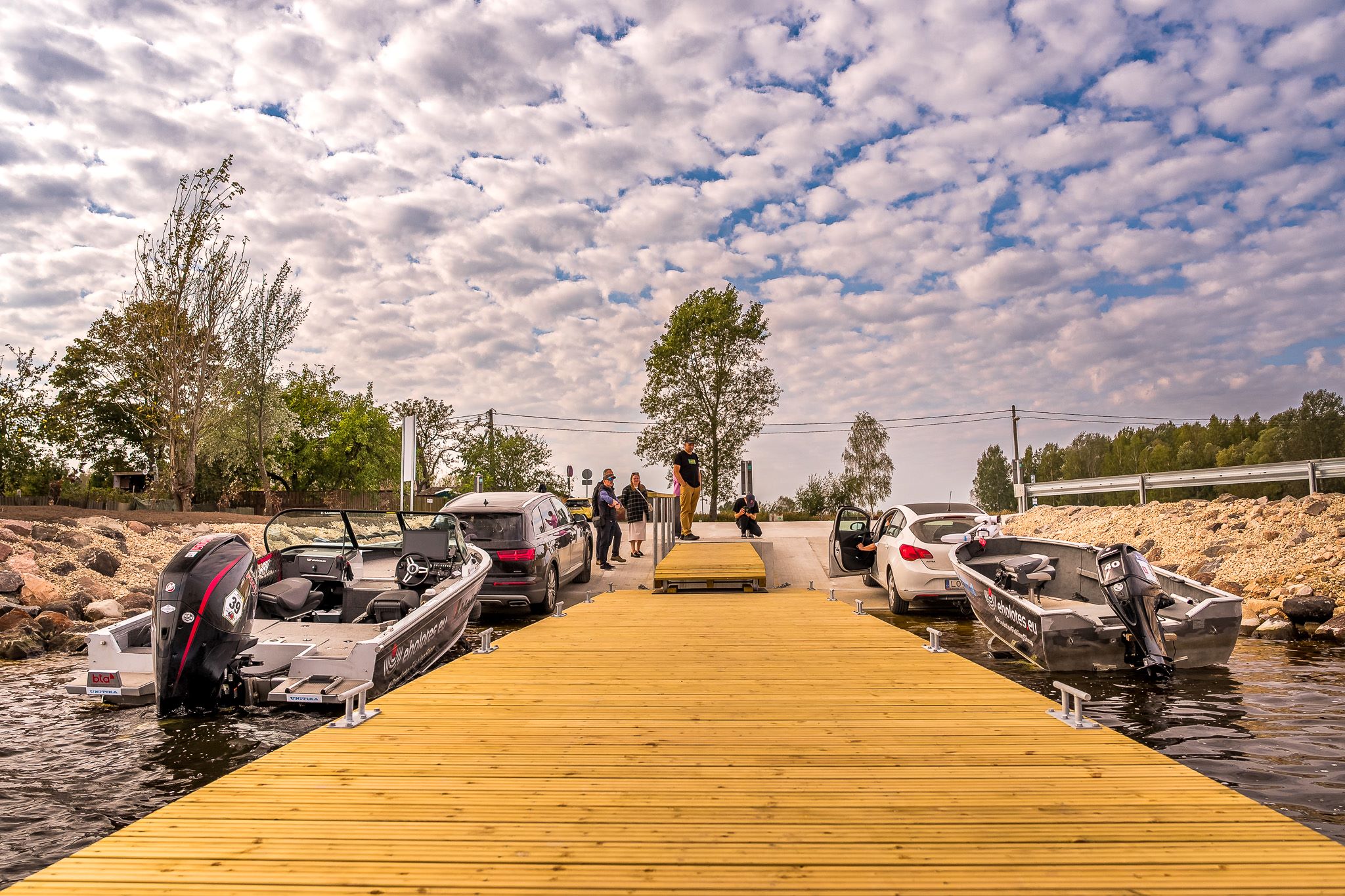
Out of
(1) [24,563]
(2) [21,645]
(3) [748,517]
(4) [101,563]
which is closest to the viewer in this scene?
(2) [21,645]

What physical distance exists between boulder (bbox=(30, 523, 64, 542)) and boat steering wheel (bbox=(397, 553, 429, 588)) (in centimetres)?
1204

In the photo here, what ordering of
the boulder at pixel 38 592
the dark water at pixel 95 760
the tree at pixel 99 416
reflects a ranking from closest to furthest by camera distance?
1. the dark water at pixel 95 760
2. the boulder at pixel 38 592
3. the tree at pixel 99 416

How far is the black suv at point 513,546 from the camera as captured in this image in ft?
38.7

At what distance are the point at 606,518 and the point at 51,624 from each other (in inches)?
403

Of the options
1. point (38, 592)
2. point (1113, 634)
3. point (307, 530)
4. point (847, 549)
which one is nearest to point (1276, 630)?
point (1113, 634)

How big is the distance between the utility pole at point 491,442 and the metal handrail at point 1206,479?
1590 inches

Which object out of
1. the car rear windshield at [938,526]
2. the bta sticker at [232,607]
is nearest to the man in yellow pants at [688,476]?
the car rear windshield at [938,526]

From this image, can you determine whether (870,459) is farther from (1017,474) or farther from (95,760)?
(95,760)

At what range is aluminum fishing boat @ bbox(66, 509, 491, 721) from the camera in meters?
5.80

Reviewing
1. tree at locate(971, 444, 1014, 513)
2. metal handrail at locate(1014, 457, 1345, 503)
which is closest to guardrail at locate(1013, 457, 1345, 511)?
metal handrail at locate(1014, 457, 1345, 503)

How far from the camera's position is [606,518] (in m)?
18.4

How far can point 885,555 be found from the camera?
13.2m

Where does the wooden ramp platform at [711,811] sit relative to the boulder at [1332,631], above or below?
above

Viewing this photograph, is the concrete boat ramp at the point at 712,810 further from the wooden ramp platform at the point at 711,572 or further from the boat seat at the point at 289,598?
the wooden ramp platform at the point at 711,572
